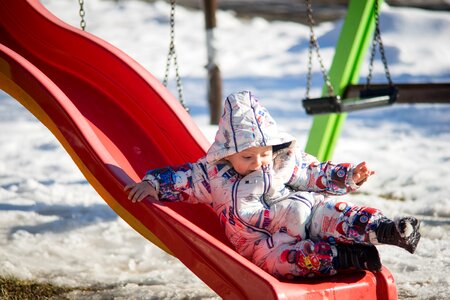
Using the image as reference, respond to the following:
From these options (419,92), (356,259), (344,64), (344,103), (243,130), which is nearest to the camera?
(356,259)

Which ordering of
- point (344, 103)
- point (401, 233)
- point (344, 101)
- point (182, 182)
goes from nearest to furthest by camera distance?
point (401, 233) < point (182, 182) < point (344, 103) < point (344, 101)

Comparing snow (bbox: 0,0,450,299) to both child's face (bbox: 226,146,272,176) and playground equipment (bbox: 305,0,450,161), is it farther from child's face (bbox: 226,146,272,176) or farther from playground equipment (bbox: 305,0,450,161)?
child's face (bbox: 226,146,272,176)

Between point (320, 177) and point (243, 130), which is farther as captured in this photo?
point (320, 177)

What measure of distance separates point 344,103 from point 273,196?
155 centimetres

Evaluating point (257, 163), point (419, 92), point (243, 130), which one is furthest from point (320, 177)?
point (419, 92)

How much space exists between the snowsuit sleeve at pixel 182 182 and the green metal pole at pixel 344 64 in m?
2.25

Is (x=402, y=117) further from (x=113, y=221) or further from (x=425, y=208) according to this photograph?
(x=113, y=221)

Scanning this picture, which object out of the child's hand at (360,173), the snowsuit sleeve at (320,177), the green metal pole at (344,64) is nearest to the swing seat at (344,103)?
the green metal pole at (344,64)

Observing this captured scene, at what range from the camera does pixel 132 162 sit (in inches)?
157

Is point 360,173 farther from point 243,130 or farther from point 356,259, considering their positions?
point 243,130

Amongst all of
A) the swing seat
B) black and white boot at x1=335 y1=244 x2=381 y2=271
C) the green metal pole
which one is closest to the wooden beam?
the green metal pole

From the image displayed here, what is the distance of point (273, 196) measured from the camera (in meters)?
3.25

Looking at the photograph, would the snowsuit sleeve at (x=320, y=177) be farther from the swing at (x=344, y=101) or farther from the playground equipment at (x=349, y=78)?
the playground equipment at (x=349, y=78)

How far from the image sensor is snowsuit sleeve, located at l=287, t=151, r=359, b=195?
10.8ft
